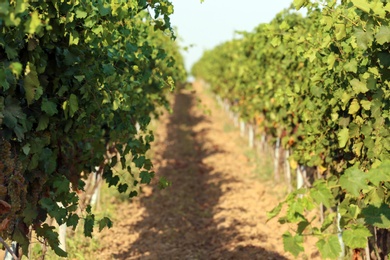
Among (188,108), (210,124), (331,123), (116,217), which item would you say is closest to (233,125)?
(210,124)

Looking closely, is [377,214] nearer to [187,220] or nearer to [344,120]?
[344,120]

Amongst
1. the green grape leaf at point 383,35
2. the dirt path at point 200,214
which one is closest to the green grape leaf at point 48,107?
the green grape leaf at point 383,35

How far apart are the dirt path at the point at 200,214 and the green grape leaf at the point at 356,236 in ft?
15.6

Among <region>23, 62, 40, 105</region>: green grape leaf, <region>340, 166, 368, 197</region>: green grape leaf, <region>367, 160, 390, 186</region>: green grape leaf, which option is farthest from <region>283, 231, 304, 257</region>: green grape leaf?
<region>23, 62, 40, 105</region>: green grape leaf

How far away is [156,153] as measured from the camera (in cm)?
1777

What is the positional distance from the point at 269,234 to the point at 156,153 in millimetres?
8504

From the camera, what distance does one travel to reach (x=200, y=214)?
37.3 ft

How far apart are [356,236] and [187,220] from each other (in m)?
7.36

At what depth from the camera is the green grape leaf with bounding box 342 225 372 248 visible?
3652 mm

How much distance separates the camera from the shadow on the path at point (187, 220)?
8758 mm

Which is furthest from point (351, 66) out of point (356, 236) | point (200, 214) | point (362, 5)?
point (200, 214)

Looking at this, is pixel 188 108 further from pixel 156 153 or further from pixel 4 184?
pixel 4 184

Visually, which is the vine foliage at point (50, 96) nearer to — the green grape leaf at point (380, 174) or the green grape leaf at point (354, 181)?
the green grape leaf at point (354, 181)

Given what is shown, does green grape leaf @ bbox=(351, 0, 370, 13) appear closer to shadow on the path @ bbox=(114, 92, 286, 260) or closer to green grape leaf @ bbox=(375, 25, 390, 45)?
green grape leaf @ bbox=(375, 25, 390, 45)
